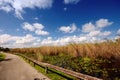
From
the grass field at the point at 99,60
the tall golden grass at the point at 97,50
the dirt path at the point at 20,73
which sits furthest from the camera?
the tall golden grass at the point at 97,50

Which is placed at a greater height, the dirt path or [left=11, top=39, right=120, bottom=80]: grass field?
[left=11, top=39, right=120, bottom=80]: grass field

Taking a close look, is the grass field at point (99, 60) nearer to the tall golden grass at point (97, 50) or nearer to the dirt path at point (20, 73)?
the tall golden grass at point (97, 50)

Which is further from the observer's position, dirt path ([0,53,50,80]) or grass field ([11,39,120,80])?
dirt path ([0,53,50,80])

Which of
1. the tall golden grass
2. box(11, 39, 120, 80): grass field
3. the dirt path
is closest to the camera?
box(11, 39, 120, 80): grass field

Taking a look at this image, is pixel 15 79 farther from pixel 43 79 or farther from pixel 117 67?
pixel 117 67

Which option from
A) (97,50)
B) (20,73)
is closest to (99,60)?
(97,50)

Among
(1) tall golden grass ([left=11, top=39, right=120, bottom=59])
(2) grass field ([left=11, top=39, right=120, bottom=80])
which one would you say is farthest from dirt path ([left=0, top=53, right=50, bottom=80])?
(1) tall golden grass ([left=11, top=39, right=120, bottom=59])

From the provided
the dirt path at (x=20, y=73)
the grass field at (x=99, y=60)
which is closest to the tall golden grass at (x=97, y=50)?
the grass field at (x=99, y=60)

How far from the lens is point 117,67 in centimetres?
1124

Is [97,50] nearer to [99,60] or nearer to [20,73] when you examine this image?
[99,60]

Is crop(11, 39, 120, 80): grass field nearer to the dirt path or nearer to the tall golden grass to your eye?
the tall golden grass

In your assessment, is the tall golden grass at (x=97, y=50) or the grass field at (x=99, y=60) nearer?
the grass field at (x=99, y=60)

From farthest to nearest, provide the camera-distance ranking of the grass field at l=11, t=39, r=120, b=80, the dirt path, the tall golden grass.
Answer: the tall golden grass, the dirt path, the grass field at l=11, t=39, r=120, b=80

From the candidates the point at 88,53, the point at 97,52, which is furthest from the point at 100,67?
the point at 88,53
